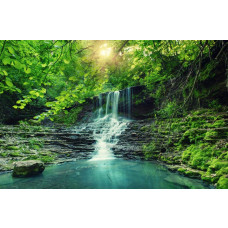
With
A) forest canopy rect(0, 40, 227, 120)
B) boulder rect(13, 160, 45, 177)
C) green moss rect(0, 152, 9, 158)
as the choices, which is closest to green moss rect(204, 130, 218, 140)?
forest canopy rect(0, 40, 227, 120)

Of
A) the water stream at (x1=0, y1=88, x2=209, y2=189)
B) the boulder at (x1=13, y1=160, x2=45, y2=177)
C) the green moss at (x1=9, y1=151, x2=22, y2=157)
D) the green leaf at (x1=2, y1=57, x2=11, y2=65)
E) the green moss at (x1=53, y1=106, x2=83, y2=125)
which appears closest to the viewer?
the green leaf at (x1=2, y1=57, x2=11, y2=65)

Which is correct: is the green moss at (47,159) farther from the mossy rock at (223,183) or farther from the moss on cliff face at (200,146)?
the mossy rock at (223,183)

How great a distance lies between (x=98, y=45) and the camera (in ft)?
7.45

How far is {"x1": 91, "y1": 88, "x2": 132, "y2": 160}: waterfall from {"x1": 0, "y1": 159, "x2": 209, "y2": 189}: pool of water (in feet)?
5.44

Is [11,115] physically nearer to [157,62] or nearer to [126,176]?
[126,176]

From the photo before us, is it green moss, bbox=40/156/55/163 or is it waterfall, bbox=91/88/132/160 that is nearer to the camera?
green moss, bbox=40/156/55/163

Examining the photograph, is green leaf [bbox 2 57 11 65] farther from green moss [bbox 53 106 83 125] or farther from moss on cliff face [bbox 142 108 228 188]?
green moss [bbox 53 106 83 125]

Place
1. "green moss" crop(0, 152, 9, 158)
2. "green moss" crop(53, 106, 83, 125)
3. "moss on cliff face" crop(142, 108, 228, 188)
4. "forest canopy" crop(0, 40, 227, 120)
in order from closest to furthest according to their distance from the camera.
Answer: "forest canopy" crop(0, 40, 227, 120) → "moss on cliff face" crop(142, 108, 228, 188) → "green moss" crop(0, 152, 9, 158) → "green moss" crop(53, 106, 83, 125)

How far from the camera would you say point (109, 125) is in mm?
8438

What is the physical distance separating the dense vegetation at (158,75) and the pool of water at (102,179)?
1.41 feet

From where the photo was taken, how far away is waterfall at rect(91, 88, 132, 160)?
6053 mm

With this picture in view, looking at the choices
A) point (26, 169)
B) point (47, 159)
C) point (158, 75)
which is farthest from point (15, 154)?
point (158, 75)

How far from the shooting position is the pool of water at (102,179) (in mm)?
2830

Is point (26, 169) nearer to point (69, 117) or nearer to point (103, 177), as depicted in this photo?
point (103, 177)
